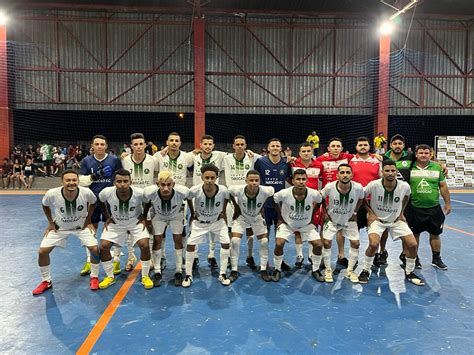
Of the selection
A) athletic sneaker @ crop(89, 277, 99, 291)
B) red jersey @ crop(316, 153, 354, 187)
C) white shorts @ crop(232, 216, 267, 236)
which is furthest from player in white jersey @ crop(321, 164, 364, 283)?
athletic sneaker @ crop(89, 277, 99, 291)

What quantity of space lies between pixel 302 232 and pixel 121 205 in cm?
263

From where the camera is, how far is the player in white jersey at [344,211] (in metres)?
5.16

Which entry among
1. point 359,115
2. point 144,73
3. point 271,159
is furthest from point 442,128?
point 271,159

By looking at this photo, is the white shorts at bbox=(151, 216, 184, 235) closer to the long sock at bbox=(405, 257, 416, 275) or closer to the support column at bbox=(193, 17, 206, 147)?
the long sock at bbox=(405, 257, 416, 275)

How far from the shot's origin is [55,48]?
1852cm

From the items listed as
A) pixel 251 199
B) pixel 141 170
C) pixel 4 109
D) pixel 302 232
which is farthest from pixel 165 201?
pixel 4 109

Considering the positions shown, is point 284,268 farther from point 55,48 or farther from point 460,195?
point 55,48

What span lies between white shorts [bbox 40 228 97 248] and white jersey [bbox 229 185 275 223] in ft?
6.78

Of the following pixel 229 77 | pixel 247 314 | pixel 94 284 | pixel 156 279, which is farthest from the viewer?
pixel 229 77

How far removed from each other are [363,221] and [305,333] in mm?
2774

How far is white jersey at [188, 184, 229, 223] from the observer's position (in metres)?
5.18

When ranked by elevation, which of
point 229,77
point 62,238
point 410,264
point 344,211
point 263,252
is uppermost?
point 229,77

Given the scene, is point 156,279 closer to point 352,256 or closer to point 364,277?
point 352,256

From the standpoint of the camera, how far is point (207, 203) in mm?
5188
